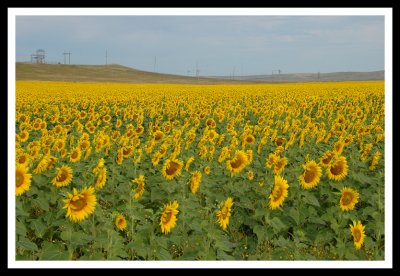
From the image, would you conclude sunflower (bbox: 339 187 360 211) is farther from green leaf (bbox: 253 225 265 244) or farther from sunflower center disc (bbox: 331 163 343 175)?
green leaf (bbox: 253 225 265 244)

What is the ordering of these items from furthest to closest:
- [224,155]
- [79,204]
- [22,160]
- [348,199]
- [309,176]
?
[224,155]
[309,176]
[348,199]
[22,160]
[79,204]

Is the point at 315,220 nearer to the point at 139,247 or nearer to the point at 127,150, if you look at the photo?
the point at 139,247

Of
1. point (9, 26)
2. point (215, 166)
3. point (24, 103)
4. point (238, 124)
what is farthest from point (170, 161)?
point (24, 103)

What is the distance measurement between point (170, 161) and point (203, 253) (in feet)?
5.36

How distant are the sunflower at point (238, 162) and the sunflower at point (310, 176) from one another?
84 centimetres

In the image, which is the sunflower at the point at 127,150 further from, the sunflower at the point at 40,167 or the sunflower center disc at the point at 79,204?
the sunflower center disc at the point at 79,204

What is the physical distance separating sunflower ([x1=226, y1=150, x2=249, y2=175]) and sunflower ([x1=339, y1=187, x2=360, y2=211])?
134 cm

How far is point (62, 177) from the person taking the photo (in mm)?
4898

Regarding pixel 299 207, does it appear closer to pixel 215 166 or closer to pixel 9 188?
pixel 215 166

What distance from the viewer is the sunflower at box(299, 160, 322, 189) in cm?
516

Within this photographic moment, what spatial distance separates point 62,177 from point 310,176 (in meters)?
2.90

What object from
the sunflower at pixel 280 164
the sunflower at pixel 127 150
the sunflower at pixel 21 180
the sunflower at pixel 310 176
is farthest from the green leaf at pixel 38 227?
the sunflower at pixel 310 176

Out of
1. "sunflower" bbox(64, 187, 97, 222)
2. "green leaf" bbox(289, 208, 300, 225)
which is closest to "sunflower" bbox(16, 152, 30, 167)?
"sunflower" bbox(64, 187, 97, 222)

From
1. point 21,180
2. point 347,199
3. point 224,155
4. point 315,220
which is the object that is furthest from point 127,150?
point 347,199
